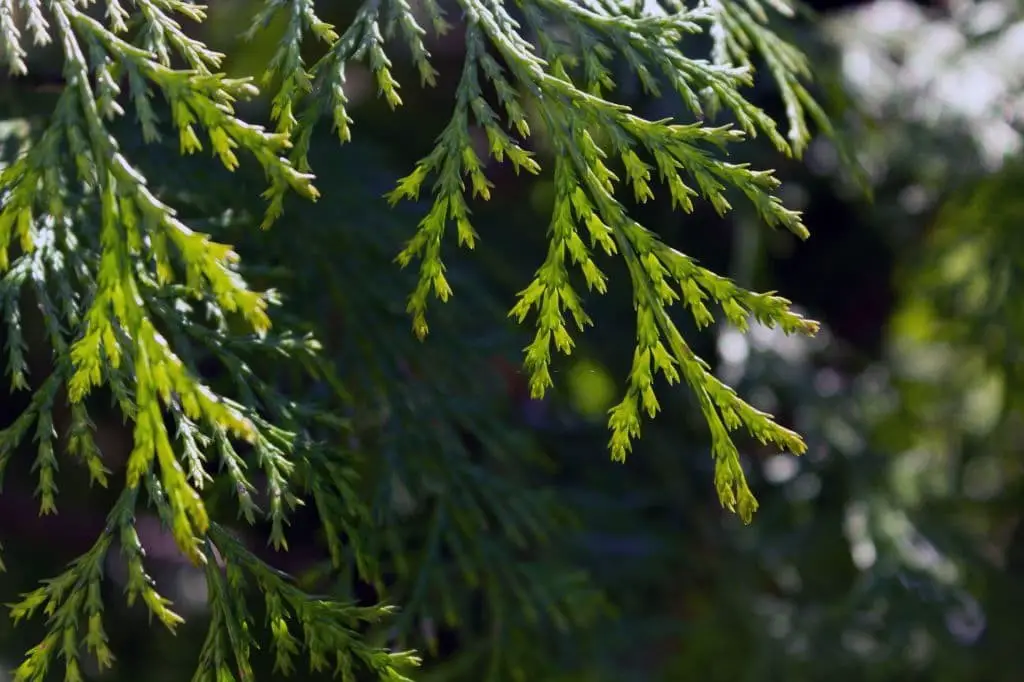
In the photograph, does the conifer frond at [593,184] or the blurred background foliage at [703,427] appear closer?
the conifer frond at [593,184]

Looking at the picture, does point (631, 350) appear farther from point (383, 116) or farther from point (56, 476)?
point (56, 476)

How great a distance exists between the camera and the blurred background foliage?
1137 mm

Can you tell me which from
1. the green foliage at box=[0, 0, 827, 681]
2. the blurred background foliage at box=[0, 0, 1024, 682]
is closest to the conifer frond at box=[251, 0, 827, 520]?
the green foliage at box=[0, 0, 827, 681]

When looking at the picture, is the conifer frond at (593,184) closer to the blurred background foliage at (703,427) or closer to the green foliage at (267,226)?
the green foliage at (267,226)

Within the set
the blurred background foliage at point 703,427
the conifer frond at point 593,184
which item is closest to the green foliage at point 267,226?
the conifer frond at point 593,184

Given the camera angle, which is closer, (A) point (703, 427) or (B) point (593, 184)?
(B) point (593, 184)

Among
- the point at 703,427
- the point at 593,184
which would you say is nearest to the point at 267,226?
the point at 593,184

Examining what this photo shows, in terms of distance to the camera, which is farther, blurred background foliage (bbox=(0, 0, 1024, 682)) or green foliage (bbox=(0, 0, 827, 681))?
blurred background foliage (bbox=(0, 0, 1024, 682))

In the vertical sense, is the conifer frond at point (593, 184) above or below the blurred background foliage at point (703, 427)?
above

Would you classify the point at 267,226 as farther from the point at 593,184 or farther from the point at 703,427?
the point at 703,427

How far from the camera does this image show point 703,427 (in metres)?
1.62

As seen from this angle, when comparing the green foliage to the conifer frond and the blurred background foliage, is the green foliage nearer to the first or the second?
the conifer frond

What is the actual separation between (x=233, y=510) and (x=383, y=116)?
0.81 meters

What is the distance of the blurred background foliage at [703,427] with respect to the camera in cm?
114
